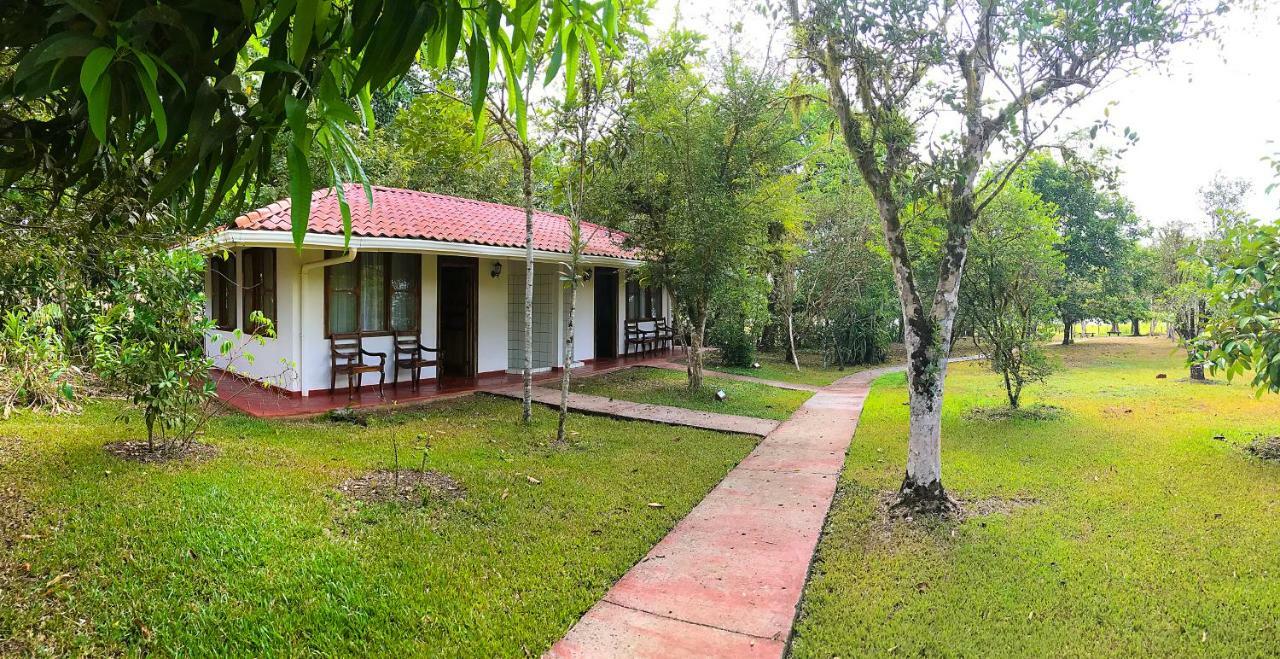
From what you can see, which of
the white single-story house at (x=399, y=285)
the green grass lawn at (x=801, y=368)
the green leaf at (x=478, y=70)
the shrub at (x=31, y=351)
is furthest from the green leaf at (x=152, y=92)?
the green grass lawn at (x=801, y=368)

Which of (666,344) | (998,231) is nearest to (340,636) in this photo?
(998,231)

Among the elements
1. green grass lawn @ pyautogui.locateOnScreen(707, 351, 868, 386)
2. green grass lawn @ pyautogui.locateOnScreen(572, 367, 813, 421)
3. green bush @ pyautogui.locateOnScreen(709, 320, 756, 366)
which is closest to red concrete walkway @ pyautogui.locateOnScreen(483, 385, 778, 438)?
green grass lawn @ pyautogui.locateOnScreen(572, 367, 813, 421)

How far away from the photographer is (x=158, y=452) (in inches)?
228

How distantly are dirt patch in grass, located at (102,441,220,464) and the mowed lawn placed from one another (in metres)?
5.27

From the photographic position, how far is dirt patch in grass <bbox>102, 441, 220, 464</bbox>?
5.64m

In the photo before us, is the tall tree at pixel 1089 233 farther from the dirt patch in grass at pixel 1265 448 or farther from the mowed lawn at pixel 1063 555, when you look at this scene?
the mowed lawn at pixel 1063 555

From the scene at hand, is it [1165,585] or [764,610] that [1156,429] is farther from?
[764,610]

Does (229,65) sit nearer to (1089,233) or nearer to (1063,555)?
(1063,555)

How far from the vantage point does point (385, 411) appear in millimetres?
8727

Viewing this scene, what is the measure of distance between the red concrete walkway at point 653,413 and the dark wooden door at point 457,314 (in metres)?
1.43

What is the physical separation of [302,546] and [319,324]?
618cm

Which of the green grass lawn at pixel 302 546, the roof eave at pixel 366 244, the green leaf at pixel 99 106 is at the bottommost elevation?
the green grass lawn at pixel 302 546

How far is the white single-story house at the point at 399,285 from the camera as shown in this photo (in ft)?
30.2

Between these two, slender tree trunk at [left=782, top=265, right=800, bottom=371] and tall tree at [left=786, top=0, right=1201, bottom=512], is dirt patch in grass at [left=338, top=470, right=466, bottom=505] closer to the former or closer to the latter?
tall tree at [left=786, top=0, right=1201, bottom=512]
